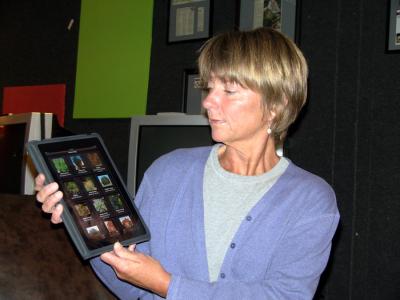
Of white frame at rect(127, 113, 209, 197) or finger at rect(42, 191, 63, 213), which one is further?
white frame at rect(127, 113, 209, 197)

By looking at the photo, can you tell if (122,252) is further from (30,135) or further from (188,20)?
(188,20)

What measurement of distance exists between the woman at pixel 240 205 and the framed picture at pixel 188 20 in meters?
0.89

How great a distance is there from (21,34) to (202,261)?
190 cm

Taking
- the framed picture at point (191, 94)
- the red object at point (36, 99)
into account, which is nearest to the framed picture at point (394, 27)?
the framed picture at point (191, 94)

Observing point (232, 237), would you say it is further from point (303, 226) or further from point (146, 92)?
point (146, 92)

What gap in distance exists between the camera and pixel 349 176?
5.12ft

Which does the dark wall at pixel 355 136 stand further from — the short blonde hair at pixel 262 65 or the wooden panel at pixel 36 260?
the wooden panel at pixel 36 260

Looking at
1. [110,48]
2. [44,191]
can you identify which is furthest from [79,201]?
[110,48]

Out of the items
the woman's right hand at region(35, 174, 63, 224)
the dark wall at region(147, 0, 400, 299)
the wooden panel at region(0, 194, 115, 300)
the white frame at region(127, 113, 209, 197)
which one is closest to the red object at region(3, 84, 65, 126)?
the white frame at region(127, 113, 209, 197)

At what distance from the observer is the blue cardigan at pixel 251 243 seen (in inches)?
35.7

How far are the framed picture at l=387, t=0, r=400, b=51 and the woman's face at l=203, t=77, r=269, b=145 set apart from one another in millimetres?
710

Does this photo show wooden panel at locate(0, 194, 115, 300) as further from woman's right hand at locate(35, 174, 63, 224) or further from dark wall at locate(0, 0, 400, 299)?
dark wall at locate(0, 0, 400, 299)

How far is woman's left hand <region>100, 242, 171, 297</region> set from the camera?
839mm

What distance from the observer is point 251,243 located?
3.15 ft
